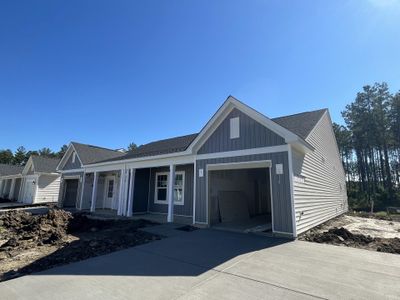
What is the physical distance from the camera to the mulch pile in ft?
21.2

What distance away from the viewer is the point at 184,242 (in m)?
7.06

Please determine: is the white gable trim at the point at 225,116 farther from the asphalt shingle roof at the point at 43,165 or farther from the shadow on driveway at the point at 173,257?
the asphalt shingle roof at the point at 43,165

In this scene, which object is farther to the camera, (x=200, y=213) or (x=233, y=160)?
(x=200, y=213)

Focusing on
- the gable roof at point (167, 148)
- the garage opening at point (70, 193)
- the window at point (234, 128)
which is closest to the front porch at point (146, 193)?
the gable roof at point (167, 148)

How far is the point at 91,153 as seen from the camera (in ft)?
64.5

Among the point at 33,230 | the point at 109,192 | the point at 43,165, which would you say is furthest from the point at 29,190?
the point at 33,230

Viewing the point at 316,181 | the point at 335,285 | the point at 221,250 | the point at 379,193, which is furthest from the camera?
the point at 379,193

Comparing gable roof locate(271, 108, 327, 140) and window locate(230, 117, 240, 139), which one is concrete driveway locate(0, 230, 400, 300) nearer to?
window locate(230, 117, 240, 139)

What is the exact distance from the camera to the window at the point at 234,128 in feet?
31.4

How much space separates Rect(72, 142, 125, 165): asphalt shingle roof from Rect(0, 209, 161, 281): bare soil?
24.5 ft

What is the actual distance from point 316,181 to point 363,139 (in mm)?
27397

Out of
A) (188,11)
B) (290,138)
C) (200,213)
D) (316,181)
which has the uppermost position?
(188,11)

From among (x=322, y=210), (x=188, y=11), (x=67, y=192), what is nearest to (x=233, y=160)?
(x=322, y=210)

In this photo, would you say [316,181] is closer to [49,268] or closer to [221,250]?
[221,250]
